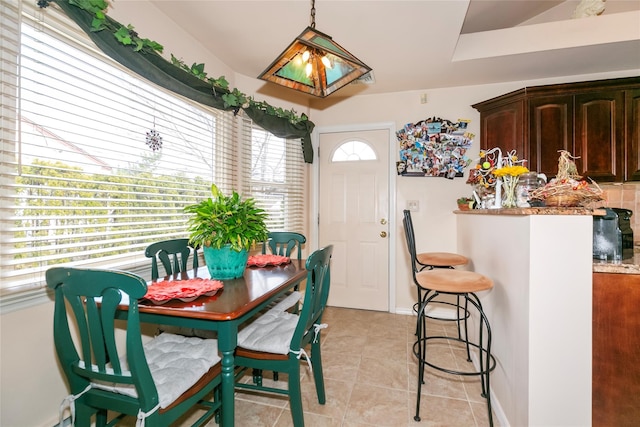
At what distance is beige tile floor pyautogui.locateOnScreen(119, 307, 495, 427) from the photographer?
Answer: 1730 mm

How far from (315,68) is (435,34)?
4.27 feet

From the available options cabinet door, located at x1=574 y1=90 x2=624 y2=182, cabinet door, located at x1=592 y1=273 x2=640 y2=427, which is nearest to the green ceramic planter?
cabinet door, located at x1=592 y1=273 x2=640 y2=427

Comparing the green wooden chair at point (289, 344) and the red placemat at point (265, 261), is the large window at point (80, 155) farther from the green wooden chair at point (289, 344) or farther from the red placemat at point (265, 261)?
→ the green wooden chair at point (289, 344)

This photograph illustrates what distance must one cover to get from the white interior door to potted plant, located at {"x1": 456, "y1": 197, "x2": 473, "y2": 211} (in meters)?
0.77

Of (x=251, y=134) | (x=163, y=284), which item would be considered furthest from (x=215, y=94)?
(x=163, y=284)

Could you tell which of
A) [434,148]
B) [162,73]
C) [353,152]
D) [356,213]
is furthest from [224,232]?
[434,148]

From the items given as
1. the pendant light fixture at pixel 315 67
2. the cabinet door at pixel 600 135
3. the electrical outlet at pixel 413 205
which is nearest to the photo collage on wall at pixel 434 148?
the electrical outlet at pixel 413 205

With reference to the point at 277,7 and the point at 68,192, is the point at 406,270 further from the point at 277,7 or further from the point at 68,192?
the point at 68,192

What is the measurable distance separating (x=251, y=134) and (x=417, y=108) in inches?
74.0

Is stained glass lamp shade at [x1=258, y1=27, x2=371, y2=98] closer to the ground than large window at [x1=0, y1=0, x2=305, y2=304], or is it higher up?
higher up

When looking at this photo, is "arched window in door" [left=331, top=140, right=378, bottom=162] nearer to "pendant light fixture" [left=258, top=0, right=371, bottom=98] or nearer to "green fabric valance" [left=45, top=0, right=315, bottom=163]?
"green fabric valance" [left=45, top=0, right=315, bottom=163]

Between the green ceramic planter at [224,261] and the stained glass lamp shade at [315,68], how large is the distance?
3.23ft

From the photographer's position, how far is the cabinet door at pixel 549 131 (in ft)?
8.63

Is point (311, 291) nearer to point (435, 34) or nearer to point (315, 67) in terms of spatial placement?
point (315, 67)
